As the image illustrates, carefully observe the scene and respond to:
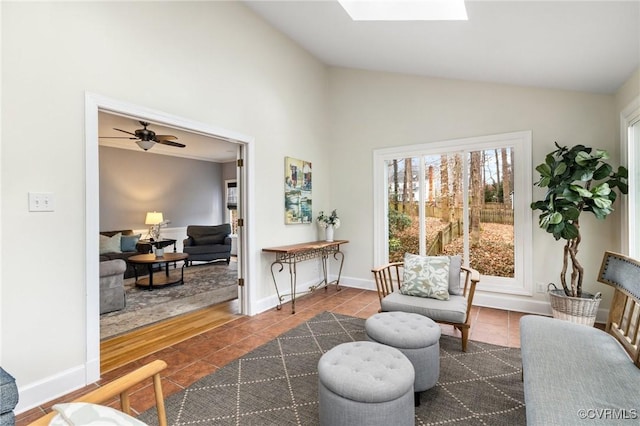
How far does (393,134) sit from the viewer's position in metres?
4.61

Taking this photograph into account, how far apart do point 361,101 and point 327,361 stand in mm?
4184

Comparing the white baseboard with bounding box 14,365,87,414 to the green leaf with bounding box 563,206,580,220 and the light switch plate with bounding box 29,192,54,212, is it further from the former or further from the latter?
the green leaf with bounding box 563,206,580,220

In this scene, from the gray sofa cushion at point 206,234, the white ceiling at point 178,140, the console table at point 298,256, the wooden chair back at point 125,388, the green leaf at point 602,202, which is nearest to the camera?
the wooden chair back at point 125,388

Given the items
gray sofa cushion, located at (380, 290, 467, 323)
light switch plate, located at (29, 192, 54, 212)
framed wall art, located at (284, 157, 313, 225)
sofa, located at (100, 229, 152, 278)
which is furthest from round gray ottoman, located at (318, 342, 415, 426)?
sofa, located at (100, 229, 152, 278)

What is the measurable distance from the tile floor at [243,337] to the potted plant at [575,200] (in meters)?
0.61

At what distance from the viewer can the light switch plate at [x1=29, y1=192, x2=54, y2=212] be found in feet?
6.57

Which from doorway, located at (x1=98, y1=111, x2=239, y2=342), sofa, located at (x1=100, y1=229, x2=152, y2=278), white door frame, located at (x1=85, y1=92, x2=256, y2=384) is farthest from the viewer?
sofa, located at (x1=100, y1=229, x2=152, y2=278)

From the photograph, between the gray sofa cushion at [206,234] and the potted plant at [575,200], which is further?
the gray sofa cushion at [206,234]

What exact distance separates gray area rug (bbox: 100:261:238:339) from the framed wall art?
1523 millimetres

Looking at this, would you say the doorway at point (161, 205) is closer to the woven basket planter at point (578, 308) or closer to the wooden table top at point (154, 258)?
the wooden table top at point (154, 258)

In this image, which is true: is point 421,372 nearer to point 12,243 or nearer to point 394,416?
point 394,416

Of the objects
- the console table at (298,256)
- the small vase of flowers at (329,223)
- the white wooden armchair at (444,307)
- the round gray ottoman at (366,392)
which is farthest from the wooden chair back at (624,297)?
the small vase of flowers at (329,223)

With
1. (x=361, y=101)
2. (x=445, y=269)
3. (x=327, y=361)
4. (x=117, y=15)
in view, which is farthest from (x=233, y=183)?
(x=327, y=361)

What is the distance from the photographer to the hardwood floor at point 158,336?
264 centimetres
